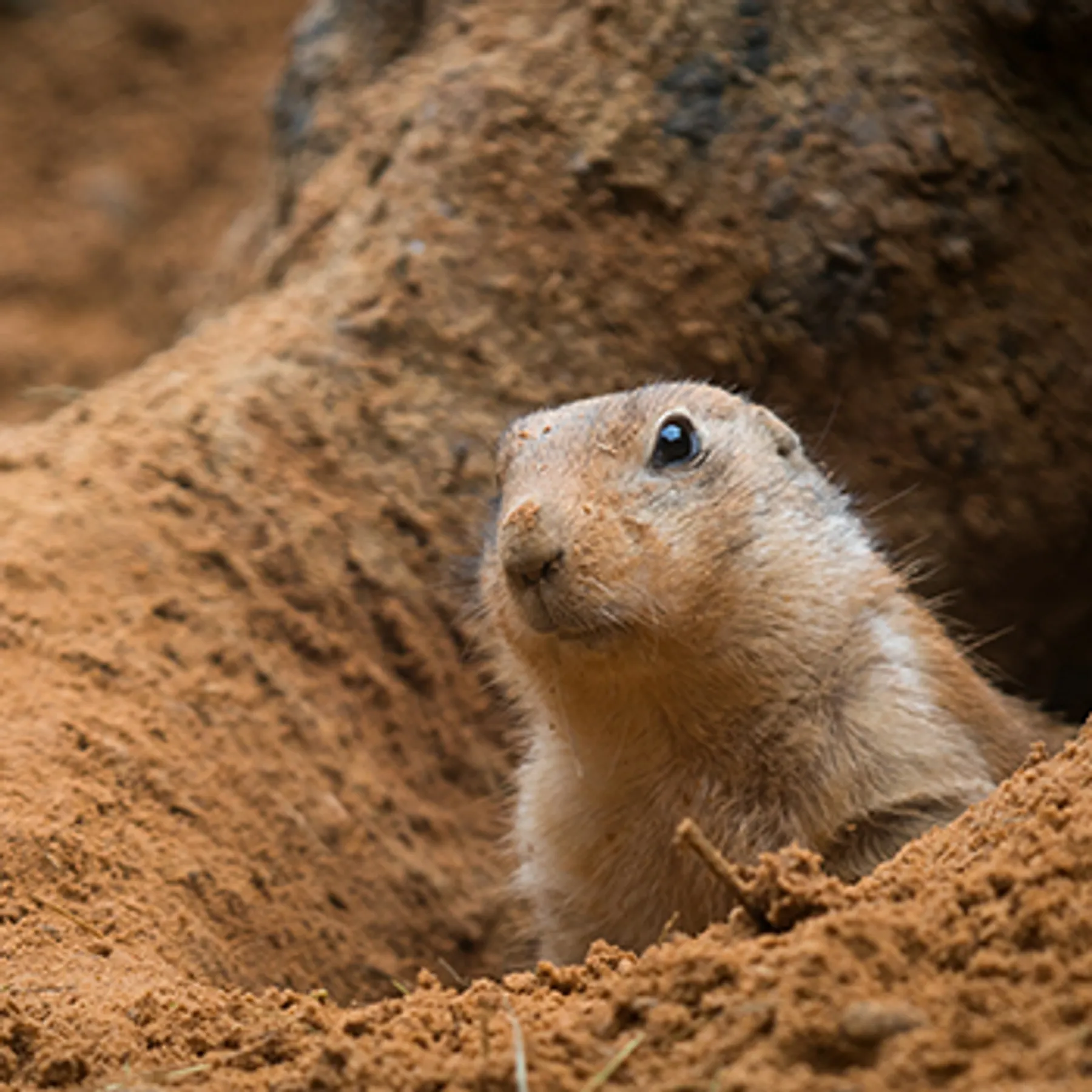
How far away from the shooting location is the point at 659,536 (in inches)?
172

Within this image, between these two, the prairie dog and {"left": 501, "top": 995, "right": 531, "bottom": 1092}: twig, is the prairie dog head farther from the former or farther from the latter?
{"left": 501, "top": 995, "right": 531, "bottom": 1092}: twig

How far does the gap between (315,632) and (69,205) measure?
7.15 m

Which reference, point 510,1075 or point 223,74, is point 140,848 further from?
point 223,74

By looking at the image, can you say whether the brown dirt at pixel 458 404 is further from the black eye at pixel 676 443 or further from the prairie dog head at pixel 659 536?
the black eye at pixel 676 443

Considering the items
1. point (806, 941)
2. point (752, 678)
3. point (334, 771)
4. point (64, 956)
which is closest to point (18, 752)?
point (64, 956)

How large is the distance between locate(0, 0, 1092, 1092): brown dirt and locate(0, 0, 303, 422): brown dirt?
4.28 metres

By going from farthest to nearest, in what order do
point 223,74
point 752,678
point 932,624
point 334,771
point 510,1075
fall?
point 223,74 < point 334,771 < point 932,624 < point 752,678 < point 510,1075

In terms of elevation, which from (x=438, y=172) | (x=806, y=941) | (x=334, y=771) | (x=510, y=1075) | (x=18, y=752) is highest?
(x=438, y=172)

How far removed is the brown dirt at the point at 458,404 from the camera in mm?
5371

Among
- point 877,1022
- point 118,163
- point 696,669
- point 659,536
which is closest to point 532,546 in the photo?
point 659,536

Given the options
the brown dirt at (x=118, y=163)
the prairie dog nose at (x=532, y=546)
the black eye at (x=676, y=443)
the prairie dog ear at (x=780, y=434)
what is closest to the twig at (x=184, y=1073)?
the prairie dog nose at (x=532, y=546)

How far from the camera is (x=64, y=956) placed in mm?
3961

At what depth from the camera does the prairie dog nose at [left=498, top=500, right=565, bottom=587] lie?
13.5 feet

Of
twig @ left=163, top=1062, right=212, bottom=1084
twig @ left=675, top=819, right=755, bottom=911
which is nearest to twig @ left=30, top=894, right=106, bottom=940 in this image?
twig @ left=163, top=1062, right=212, bottom=1084
